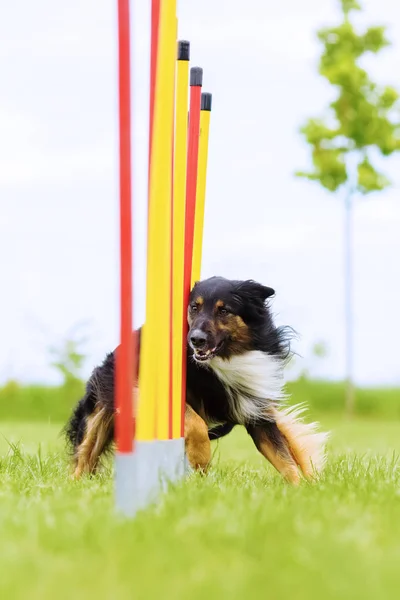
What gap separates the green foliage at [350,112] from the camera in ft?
55.4

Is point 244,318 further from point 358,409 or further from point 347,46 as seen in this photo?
point 347,46

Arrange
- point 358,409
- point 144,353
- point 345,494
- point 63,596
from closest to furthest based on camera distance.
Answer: point 63,596 → point 144,353 → point 345,494 → point 358,409

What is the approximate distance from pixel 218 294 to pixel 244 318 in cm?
30

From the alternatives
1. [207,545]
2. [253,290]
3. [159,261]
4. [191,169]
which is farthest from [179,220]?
[207,545]

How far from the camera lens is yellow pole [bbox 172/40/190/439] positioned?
420cm

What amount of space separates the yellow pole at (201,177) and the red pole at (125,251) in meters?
1.85

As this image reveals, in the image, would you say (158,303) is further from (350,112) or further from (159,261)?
(350,112)

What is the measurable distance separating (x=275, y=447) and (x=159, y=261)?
1.97 meters

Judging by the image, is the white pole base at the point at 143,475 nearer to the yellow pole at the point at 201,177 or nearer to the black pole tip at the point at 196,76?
the yellow pole at the point at 201,177

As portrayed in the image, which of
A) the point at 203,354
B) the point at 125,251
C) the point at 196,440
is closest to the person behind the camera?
the point at 125,251

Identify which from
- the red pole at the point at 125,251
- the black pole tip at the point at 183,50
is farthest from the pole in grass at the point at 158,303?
the black pole tip at the point at 183,50

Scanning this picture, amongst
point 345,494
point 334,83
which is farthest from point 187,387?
point 334,83

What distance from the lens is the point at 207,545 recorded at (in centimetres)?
289

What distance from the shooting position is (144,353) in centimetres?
353
